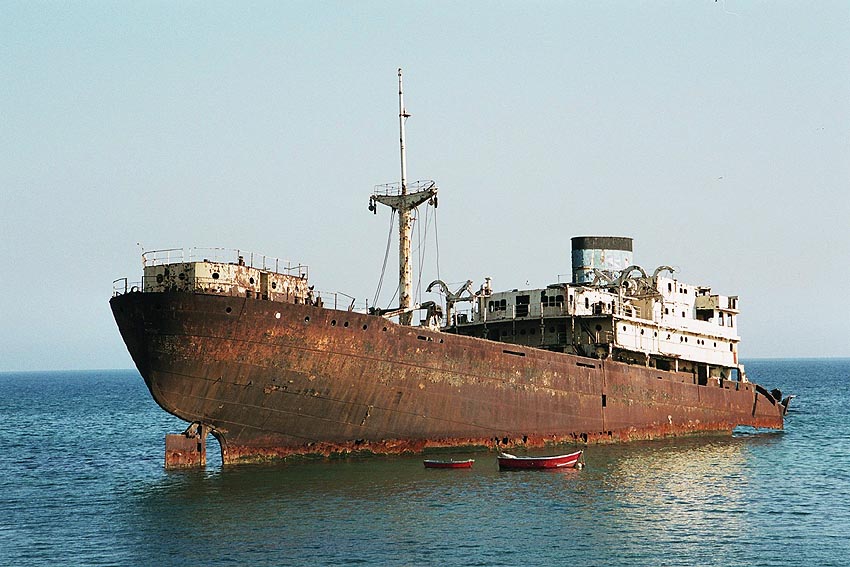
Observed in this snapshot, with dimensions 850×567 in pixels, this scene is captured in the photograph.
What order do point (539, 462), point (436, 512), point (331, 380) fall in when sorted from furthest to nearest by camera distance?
1. point (539, 462)
2. point (331, 380)
3. point (436, 512)

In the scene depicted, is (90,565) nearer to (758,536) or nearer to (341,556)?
(341,556)

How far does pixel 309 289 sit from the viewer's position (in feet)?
113

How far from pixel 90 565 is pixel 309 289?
14186 millimetres

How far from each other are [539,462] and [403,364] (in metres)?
5.83

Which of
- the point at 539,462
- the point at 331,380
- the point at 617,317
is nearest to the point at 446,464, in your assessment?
the point at 539,462

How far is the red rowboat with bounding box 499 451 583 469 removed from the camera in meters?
34.3

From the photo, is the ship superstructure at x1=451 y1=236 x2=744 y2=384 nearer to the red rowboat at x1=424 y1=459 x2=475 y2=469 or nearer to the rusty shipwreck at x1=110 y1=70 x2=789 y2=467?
the rusty shipwreck at x1=110 y1=70 x2=789 y2=467

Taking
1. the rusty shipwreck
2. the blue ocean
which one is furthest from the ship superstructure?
the blue ocean

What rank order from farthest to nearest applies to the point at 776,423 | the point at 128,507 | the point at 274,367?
the point at 776,423 → the point at 274,367 → the point at 128,507

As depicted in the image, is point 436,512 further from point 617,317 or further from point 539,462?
point 617,317

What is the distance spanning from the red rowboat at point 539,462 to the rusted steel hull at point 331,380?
9.94 ft

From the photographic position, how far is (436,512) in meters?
26.9

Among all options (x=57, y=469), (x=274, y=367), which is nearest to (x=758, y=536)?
(x=274, y=367)

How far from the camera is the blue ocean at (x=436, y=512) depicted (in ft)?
75.3
